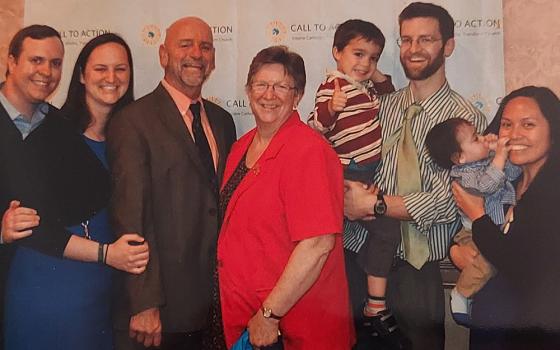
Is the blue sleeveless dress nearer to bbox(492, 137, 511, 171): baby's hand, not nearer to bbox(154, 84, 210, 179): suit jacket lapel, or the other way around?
bbox(154, 84, 210, 179): suit jacket lapel

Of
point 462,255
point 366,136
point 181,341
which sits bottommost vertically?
point 181,341

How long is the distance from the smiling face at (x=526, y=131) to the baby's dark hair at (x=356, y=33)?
0.38 metres

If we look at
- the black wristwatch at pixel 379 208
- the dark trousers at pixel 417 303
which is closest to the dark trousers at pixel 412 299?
the dark trousers at pixel 417 303

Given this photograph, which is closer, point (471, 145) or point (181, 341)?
point (471, 145)

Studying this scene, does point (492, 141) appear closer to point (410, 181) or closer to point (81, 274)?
point (410, 181)

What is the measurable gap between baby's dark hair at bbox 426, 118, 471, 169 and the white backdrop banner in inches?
3.2

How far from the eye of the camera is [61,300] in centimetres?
191

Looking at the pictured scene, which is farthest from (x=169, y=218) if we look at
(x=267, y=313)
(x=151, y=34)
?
(x=151, y=34)

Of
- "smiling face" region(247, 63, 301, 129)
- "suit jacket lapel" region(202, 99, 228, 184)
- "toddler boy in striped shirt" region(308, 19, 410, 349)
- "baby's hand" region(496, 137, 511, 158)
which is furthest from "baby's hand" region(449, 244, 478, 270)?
"suit jacket lapel" region(202, 99, 228, 184)

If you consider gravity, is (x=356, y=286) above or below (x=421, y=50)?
below

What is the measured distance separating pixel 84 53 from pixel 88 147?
265mm

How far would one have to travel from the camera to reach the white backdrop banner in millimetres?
1770

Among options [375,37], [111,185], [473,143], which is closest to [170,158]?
[111,185]

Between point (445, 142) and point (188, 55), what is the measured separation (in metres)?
0.74
